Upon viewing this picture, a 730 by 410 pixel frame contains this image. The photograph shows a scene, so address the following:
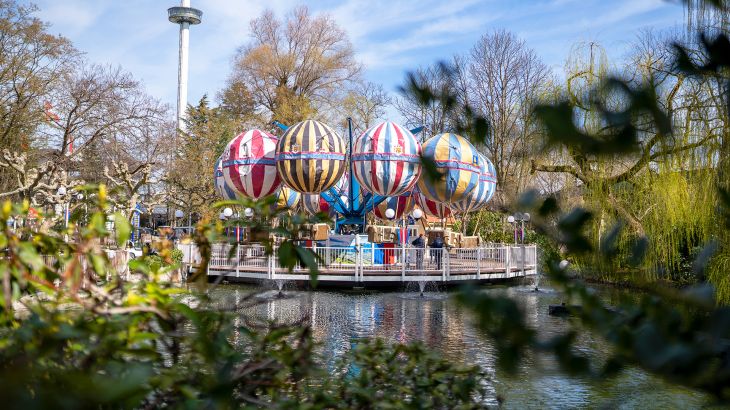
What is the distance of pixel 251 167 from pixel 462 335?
10.4 m

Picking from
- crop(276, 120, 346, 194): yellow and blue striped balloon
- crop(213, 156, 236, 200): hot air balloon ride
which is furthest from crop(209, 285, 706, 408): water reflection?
crop(276, 120, 346, 194): yellow and blue striped balloon

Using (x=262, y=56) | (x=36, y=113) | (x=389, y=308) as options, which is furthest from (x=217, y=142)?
(x=389, y=308)

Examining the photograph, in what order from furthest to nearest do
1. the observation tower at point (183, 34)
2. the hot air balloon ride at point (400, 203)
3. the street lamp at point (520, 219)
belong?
the observation tower at point (183, 34) < the hot air balloon ride at point (400, 203) < the street lamp at point (520, 219)

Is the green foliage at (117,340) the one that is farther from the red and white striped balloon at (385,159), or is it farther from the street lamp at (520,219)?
the red and white striped balloon at (385,159)

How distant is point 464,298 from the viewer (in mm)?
1149

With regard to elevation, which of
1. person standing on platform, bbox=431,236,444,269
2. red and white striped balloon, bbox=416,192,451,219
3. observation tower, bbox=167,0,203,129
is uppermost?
observation tower, bbox=167,0,203,129

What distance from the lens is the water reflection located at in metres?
1.48

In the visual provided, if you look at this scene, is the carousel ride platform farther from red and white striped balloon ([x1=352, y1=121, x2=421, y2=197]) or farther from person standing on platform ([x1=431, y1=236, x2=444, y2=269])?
red and white striped balloon ([x1=352, y1=121, x2=421, y2=197])

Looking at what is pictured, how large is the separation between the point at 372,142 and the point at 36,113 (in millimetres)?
10959

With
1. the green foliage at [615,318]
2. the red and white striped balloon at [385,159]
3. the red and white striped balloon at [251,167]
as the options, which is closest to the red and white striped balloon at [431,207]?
the red and white striped balloon at [385,159]

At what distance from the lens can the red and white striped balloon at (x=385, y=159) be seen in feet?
57.4

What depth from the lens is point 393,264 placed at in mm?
18938

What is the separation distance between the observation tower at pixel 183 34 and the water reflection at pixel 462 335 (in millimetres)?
38143

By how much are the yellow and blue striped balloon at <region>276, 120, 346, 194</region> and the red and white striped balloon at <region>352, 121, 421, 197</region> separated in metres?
0.74
